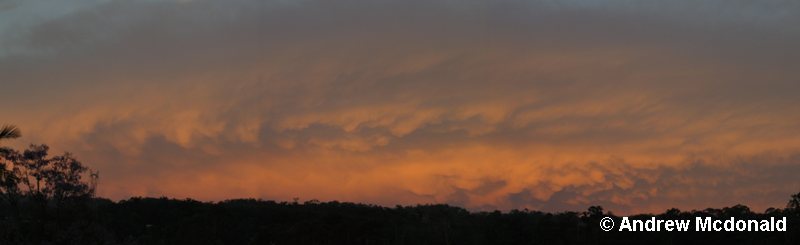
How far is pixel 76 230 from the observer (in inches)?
1254

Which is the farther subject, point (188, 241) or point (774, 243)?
point (188, 241)

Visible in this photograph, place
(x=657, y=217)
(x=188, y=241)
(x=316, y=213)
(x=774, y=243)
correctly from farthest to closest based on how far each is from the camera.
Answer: (x=316, y=213) → (x=657, y=217) → (x=188, y=241) → (x=774, y=243)

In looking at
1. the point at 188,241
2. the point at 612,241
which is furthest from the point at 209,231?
the point at 612,241

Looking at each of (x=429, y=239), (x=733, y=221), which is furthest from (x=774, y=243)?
(x=429, y=239)

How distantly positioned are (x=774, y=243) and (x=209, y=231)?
2869cm

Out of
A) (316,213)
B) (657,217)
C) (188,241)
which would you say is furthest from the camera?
(316,213)

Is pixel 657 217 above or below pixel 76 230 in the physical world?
above

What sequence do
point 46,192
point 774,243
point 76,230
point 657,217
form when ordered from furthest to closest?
1. point 657,217
2. point 46,192
3. point 774,243
4. point 76,230

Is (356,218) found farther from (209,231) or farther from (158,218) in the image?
(158,218)

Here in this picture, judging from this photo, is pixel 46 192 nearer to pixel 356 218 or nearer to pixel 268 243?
pixel 268 243

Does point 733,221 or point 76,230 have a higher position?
point 733,221

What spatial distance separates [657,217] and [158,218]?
29610mm

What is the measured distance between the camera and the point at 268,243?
150 ft

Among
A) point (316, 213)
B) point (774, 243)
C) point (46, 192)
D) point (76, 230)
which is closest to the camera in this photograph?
point (76, 230)
